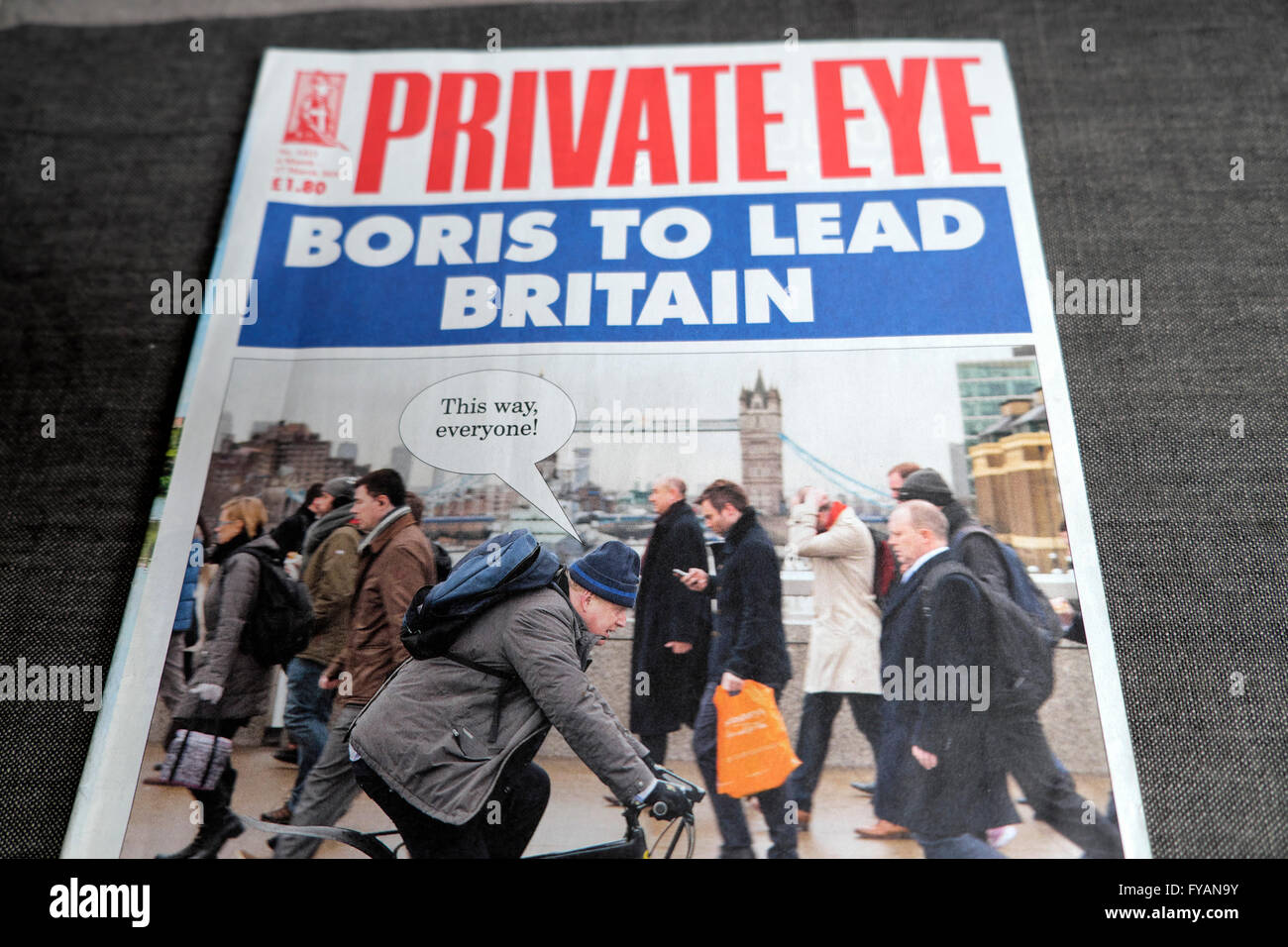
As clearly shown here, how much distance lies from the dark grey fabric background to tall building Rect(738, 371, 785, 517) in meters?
0.31

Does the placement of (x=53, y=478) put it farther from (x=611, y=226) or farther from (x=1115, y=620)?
(x=1115, y=620)

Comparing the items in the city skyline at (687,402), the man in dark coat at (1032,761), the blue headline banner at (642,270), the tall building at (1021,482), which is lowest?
the man in dark coat at (1032,761)

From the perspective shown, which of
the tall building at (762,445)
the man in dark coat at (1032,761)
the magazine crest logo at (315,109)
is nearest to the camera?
the man in dark coat at (1032,761)

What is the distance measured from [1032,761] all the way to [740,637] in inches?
10.5

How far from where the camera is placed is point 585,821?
729 millimetres

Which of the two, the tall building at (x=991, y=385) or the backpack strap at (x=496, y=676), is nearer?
the backpack strap at (x=496, y=676)

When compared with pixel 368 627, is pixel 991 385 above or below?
above

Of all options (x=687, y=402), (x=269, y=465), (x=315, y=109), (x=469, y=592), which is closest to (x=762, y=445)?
(x=687, y=402)

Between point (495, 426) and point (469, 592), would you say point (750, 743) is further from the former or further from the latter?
point (495, 426)

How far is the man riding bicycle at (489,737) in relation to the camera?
28.5 inches

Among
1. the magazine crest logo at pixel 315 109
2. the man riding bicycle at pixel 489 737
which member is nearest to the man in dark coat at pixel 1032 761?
the man riding bicycle at pixel 489 737

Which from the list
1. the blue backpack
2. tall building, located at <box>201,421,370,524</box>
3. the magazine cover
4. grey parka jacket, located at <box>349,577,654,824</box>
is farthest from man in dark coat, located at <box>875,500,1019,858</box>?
tall building, located at <box>201,421,370,524</box>

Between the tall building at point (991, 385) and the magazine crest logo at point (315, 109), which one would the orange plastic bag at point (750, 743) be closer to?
the tall building at point (991, 385)

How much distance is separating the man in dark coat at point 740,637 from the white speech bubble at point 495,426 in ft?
0.53
